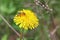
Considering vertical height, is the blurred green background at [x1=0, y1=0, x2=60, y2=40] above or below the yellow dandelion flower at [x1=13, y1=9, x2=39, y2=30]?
below

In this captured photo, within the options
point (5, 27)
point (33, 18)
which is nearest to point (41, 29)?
point (5, 27)

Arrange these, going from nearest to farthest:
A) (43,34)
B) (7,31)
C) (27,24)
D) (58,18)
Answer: (27,24) < (43,34) < (7,31) < (58,18)

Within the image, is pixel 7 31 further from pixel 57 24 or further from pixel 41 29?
pixel 57 24

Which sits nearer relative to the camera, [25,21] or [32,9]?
[25,21]

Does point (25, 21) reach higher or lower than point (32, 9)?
higher

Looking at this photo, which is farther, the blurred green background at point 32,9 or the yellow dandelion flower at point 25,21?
the blurred green background at point 32,9

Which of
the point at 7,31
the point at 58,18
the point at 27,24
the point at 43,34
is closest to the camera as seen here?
the point at 27,24

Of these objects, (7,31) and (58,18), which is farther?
(58,18)

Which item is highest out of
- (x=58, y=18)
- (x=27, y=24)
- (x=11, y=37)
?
(x=27, y=24)

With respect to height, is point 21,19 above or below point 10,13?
above

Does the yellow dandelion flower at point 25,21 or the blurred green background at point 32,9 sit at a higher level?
the yellow dandelion flower at point 25,21

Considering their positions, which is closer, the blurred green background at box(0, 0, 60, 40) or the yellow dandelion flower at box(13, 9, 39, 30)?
the yellow dandelion flower at box(13, 9, 39, 30)
